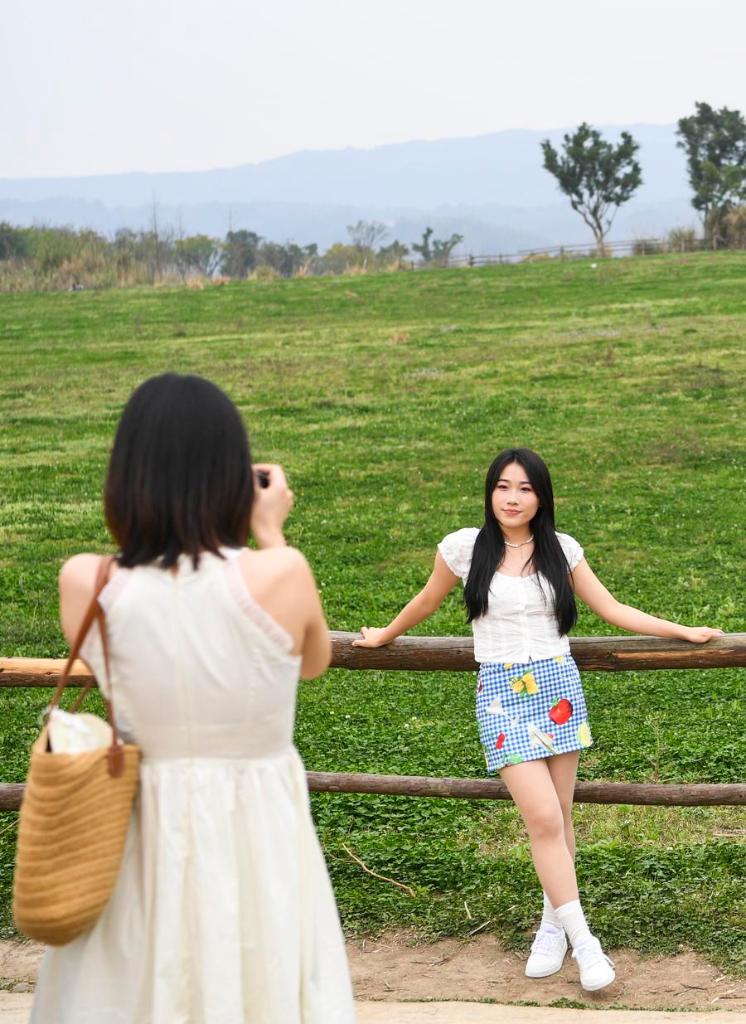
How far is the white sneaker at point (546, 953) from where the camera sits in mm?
5203

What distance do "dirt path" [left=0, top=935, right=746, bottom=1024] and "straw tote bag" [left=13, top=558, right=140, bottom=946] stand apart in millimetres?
2220

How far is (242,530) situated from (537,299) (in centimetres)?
3021

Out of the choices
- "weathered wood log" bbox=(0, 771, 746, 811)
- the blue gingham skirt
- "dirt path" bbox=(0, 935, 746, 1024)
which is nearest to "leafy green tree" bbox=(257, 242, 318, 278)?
"weathered wood log" bbox=(0, 771, 746, 811)

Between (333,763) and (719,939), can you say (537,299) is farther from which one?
(719,939)

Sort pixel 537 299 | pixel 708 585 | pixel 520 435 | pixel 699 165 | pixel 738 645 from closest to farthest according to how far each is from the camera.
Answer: pixel 738 645
pixel 708 585
pixel 520 435
pixel 537 299
pixel 699 165

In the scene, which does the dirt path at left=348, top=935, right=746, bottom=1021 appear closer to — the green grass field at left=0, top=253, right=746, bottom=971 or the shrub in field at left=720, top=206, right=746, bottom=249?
the green grass field at left=0, top=253, right=746, bottom=971

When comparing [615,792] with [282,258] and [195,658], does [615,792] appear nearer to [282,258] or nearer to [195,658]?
[195,658]

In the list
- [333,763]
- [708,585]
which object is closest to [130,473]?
[333,763]

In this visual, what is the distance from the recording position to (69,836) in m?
2.96

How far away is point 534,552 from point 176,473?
7.54 feet

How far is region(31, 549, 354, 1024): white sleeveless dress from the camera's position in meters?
2.99

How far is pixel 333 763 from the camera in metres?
8.58

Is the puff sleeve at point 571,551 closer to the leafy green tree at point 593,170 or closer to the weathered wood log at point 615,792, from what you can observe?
the weathered wood log at point 615,792

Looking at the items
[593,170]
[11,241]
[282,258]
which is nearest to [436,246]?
[282,258]
